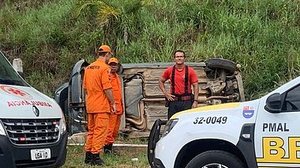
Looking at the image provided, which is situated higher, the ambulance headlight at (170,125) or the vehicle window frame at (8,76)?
the vehicle window frame at (8,76)

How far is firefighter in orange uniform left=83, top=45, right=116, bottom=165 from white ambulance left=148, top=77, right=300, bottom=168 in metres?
2.22

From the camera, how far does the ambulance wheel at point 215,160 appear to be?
5996 millimetres

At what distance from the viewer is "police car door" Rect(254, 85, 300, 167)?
18.4 feet

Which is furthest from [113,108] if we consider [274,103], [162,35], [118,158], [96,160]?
[162,35]

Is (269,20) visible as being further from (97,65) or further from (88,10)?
(97,65)

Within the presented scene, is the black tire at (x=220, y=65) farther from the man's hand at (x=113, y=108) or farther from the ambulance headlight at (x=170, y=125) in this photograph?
the ambulance headlight at (x=170, y=125)

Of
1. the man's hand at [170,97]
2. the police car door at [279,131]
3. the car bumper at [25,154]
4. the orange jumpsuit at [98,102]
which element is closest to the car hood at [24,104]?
the car bumper at [25,154]

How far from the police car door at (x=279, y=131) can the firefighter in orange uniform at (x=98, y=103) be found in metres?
3.34

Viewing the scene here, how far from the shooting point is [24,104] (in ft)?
22.0

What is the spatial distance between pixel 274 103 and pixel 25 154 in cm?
277

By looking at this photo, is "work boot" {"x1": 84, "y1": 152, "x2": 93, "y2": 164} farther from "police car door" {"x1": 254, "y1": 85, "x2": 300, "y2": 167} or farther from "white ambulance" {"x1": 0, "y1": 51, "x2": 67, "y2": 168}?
"police car door" {"x1": 254, "y1": 85, "x2": 300, "y2": 167}

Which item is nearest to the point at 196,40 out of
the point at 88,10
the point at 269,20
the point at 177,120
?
the point at 269,20

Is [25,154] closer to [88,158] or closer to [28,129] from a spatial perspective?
[28,129]

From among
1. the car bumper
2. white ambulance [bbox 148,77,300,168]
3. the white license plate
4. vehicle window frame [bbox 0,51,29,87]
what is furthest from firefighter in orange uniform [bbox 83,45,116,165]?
white ambulance [bbox 148,77,300,168]
